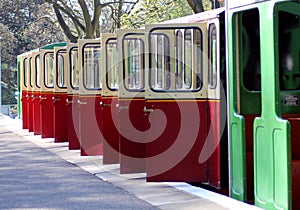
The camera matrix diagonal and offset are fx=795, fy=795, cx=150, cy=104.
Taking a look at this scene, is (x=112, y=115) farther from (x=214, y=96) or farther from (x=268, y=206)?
(x=268, y=206)

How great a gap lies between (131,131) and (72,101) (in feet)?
15.3

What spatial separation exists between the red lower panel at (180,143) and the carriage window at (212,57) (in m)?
0.36

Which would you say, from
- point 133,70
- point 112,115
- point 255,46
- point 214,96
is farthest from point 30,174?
point 255,46

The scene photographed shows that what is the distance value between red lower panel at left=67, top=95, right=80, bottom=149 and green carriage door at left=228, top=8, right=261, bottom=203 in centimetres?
701

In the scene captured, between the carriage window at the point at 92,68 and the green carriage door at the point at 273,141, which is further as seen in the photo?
the carriage window at the point at 92,68

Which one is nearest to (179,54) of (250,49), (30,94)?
(250,49)

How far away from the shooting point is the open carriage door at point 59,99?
60.3 ft

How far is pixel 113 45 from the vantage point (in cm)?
→ 1412

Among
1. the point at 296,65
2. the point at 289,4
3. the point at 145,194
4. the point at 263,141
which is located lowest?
the point at 145,194

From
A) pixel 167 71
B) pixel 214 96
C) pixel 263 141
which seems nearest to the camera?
pixel 263 141

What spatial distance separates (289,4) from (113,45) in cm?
499

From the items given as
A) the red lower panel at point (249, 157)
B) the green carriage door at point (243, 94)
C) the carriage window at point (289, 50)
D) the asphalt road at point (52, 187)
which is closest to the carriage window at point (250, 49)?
the green carriage door at point (243, 94)

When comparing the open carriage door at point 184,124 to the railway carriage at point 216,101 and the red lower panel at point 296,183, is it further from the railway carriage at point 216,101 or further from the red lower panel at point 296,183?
the red lower panel at point 296,183

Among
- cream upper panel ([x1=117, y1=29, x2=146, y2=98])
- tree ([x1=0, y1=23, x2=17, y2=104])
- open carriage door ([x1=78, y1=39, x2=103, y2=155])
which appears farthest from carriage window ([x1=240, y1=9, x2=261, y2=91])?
tree ([x1=0, y1=23, x2=17, y2=104])
